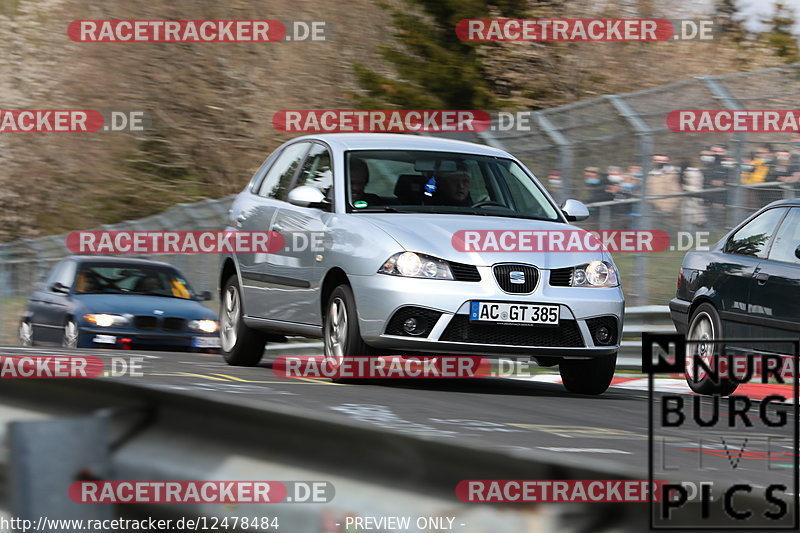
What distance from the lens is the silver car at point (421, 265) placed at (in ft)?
28.0

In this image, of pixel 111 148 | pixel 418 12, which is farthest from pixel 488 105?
pixel 111 148

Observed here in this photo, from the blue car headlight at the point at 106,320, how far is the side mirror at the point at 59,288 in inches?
35.9

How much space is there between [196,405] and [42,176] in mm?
35494

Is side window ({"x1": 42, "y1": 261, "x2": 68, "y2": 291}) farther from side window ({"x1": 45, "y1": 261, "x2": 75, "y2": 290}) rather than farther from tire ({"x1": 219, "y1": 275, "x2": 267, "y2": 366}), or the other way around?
tire ({"x1": 219, "y1": 275, "x2": 267, "y2": 366})

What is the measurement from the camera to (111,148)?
35.2 m

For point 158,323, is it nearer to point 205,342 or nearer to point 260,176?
point 205,342

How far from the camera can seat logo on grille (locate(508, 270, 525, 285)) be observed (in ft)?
28.2

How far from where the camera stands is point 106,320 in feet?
49.6

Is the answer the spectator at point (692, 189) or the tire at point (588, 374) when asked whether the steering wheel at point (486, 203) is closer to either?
the tire at point (588, 374)

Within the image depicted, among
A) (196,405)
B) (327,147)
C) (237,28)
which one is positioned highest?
(237,28)

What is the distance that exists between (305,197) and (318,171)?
2.35 feet

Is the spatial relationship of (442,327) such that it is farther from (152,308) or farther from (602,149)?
(152,308)

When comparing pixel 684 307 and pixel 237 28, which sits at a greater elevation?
pixel 237 28

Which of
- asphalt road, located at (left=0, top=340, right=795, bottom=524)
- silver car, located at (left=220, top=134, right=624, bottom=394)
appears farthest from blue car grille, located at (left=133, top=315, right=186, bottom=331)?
asphalt road, located at (left=0, top=340, right=795, bottom=524)
